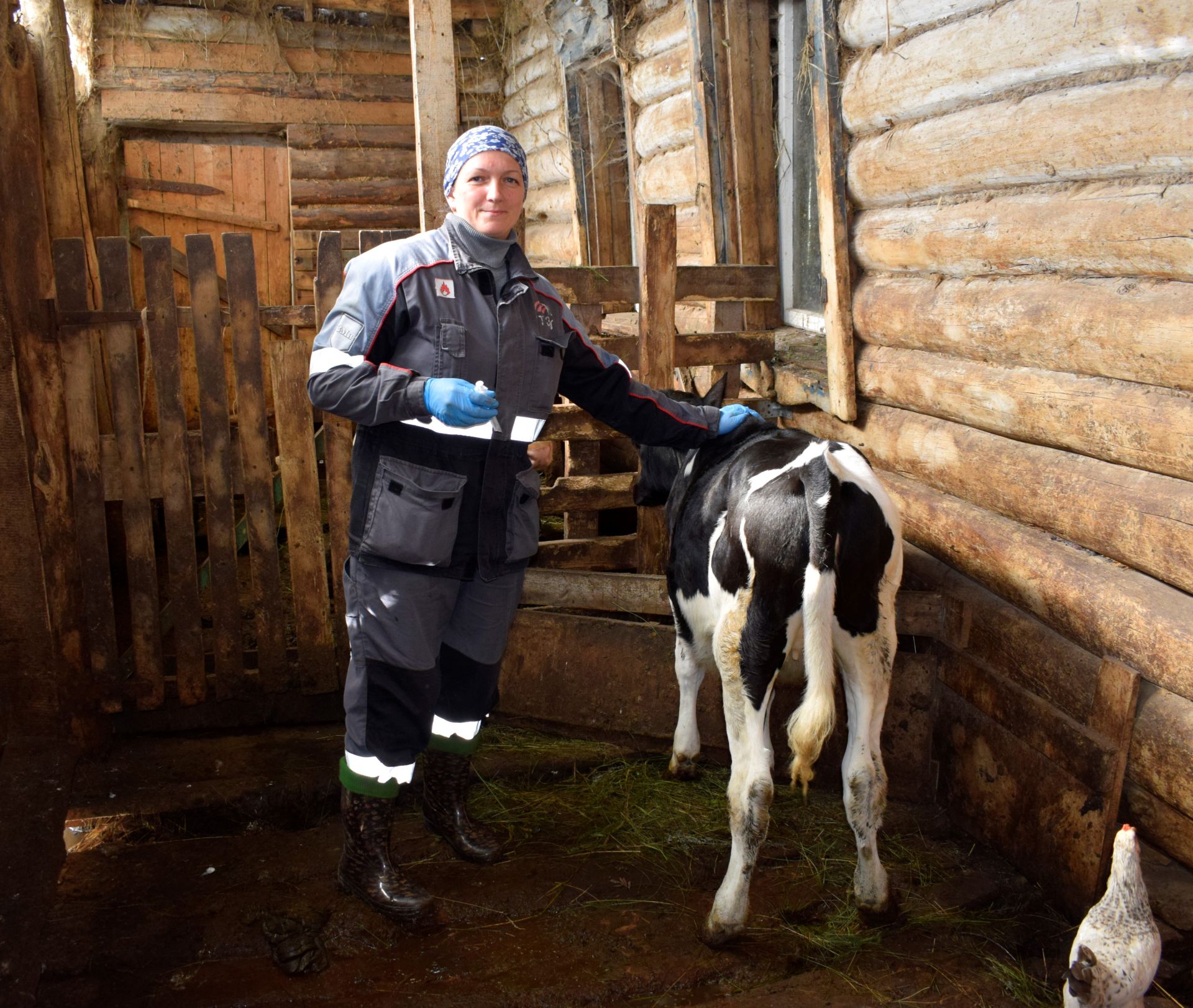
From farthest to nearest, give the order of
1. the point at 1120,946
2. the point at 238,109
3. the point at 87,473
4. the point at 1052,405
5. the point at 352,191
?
the point at 352,191
the point at 238,109
the point at 87,473
the point at 1052,405
the point at 1120,946

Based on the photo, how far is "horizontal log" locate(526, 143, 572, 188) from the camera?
28.4ft

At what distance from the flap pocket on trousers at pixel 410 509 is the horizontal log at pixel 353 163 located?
7.72 m

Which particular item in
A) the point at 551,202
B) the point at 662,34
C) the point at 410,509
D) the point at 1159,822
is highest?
the point at 662,34

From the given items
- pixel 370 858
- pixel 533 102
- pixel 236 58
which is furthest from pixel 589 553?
pixel 236 58

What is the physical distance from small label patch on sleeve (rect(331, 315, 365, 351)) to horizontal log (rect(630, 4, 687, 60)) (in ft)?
13.3

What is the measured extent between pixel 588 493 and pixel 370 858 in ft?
8.17

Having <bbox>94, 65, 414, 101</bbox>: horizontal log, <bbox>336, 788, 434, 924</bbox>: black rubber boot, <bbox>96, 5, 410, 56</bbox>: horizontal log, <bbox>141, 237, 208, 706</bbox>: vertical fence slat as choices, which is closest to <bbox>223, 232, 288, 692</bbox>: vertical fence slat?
<bbox>141, 237, 208, 706</bbox>: vertical fence slat

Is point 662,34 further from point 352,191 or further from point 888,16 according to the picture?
point 352,191

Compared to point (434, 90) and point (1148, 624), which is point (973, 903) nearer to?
point (1148, 624)

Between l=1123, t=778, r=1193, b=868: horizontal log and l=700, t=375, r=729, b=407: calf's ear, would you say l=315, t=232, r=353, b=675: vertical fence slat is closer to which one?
l=700, t=375, r=729, b=407: calf's ear

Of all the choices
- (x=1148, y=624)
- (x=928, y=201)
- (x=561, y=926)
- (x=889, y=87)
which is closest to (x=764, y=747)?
(x=561, y=926)

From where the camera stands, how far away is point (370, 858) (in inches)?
128

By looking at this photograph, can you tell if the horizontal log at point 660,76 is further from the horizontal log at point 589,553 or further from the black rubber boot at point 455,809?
the black rubber boot at point 455,809

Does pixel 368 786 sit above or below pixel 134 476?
below
